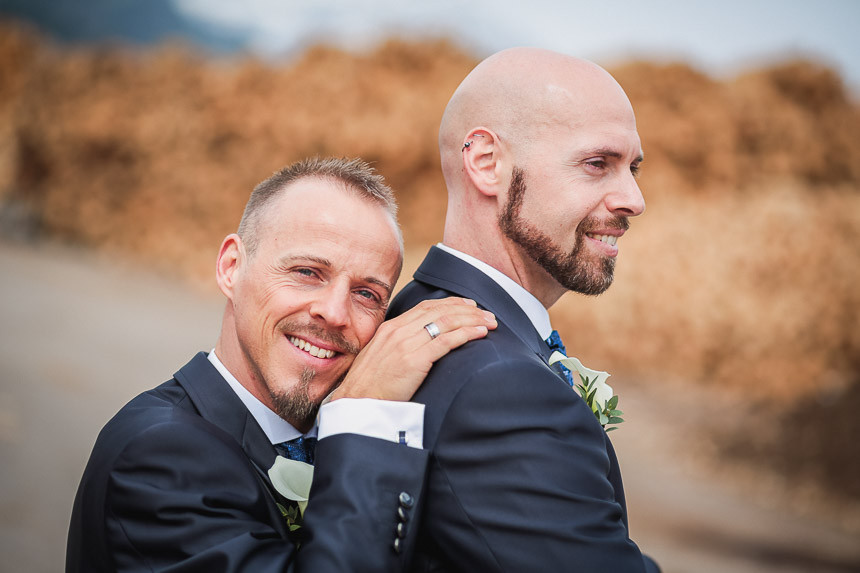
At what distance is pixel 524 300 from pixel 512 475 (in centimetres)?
67

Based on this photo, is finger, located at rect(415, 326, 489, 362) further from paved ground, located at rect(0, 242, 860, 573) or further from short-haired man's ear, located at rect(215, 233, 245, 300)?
paved ground, located at rect(0, 242, 860, 573)

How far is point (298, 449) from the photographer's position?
2.44 meters

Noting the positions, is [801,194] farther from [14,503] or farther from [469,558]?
[469,558]

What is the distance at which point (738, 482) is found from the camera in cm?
1085

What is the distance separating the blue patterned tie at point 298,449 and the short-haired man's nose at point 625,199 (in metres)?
1.18

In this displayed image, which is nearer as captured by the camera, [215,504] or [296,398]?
[215,504]

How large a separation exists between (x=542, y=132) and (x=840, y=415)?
11464mm

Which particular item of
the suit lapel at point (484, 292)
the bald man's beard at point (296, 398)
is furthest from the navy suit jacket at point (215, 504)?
the suit lapel at point (484, 292)

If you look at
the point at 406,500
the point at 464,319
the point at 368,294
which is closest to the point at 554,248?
the point at 464,319

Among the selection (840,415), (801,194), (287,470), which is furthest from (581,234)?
(801,194)

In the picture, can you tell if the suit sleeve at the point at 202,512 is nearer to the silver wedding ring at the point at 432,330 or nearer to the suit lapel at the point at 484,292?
the silver wedding ring at the point at 432,330

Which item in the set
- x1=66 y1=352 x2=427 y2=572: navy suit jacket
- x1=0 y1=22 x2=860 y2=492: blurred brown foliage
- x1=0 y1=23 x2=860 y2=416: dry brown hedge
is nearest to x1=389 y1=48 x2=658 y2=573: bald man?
x1=66 y1=352 x2=427 y2=572: navy suit jacket

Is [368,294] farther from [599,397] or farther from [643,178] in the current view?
[643,178]

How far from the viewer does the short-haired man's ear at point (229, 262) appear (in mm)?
2561
